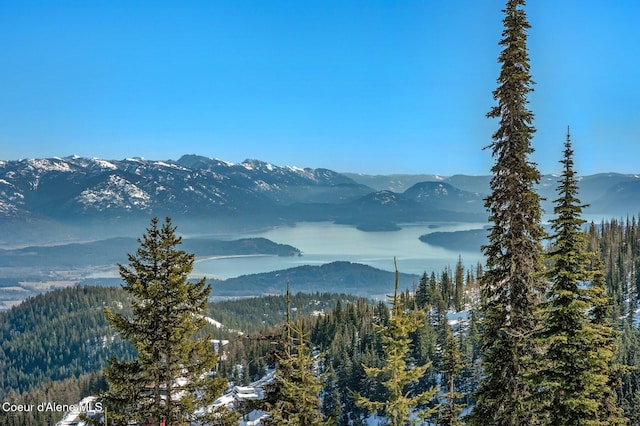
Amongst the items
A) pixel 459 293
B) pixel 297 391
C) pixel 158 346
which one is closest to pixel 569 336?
pixel 297 391

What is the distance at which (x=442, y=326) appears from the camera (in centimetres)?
12838

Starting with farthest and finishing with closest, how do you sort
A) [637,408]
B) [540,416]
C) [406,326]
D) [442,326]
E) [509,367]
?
[442,326], [637,408], [509,367], [540,416], [406,326]

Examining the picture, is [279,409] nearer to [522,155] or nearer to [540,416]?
[540,416]

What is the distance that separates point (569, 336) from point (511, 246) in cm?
402

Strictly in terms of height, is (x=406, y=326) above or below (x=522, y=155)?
below

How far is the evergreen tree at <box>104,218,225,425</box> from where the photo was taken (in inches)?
693

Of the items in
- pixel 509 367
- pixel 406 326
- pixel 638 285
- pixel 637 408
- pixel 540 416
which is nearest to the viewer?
pixel 406 326

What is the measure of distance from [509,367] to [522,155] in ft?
26.1

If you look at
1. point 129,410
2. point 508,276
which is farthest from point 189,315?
point 508,276

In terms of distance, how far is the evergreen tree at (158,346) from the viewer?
17.6m

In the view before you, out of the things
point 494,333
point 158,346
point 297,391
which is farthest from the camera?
point 494,333

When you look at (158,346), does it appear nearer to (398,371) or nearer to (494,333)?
(398,371)

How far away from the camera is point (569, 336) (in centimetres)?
1658

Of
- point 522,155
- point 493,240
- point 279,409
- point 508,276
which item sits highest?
point 522,155
